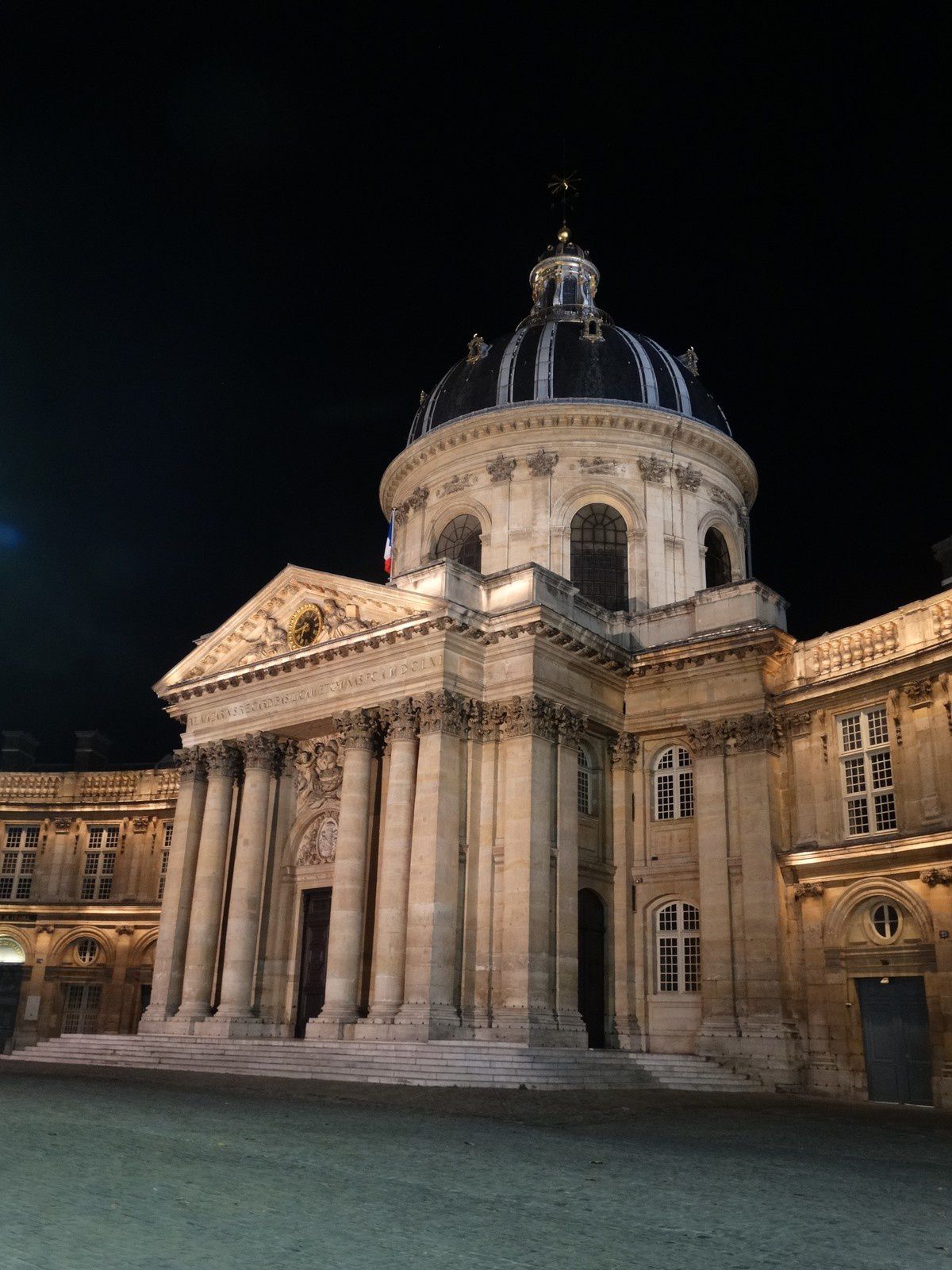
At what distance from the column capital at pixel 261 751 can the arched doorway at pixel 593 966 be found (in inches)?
380

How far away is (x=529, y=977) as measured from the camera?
25766mm

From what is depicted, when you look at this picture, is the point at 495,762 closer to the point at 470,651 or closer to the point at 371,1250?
the point at 470,651

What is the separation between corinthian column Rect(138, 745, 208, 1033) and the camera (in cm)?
3175

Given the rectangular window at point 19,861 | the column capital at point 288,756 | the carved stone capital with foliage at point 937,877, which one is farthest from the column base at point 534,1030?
the rectangular window at point 19,861

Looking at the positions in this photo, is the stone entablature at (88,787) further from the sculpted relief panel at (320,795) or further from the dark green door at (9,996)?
the sculpted relief panel at (320,795)

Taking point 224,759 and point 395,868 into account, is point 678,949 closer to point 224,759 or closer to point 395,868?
point 395,868

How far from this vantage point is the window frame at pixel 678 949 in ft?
95.2

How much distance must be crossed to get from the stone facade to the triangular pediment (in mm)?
10884

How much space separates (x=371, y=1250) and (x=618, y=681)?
2519 centimetres

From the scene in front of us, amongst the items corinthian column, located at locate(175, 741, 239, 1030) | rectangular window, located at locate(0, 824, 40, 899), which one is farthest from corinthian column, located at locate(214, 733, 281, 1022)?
rectangular window, located at locate(0, 824, 40, 899)

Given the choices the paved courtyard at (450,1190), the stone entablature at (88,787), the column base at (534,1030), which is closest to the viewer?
the paved courtyard at (450,1190)

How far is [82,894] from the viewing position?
44125mm

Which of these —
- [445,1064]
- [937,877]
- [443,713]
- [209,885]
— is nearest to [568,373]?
[443,713]

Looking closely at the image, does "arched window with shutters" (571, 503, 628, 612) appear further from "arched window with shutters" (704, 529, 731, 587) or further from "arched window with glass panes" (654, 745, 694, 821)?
"arched window with glass panes" (654, 745, 694, 821)
